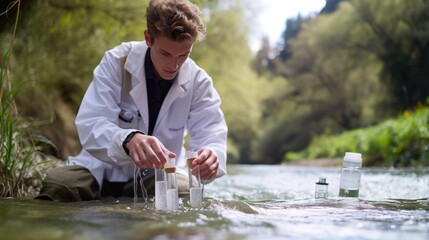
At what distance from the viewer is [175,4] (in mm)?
2717

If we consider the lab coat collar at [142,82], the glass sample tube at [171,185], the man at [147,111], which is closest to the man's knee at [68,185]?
the man at [147,111]

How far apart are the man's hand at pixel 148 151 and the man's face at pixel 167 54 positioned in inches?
20.3

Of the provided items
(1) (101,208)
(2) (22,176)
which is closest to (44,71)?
(2) (22,176)

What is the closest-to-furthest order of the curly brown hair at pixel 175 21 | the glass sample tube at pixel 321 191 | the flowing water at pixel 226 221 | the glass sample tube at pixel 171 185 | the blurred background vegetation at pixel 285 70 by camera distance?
1. the flowing water at pixel 226 221
2. the glass sample tube at pixel 171 185
3. the curly brown hair at pixel 175 21
4. the glass sample tube at pixel 321 191
5. the blurred background vegetation at pixel 285 70

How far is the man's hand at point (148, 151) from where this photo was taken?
223cm

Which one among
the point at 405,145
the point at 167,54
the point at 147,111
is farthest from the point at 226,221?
the point at 405,145

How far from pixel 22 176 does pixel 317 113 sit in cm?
2549

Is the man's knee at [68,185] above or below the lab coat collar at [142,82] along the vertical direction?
below

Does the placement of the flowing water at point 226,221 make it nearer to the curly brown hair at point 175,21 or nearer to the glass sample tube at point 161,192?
the glass sample tube at point 161,192

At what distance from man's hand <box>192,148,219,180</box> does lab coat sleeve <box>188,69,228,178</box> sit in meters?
0.47

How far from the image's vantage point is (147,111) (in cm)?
299

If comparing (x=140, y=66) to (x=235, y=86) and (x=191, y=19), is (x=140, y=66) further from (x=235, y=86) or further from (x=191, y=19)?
(x=235, y=86)

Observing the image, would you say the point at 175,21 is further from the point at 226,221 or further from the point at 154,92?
the point at 226,221

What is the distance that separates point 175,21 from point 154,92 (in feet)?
2.01
